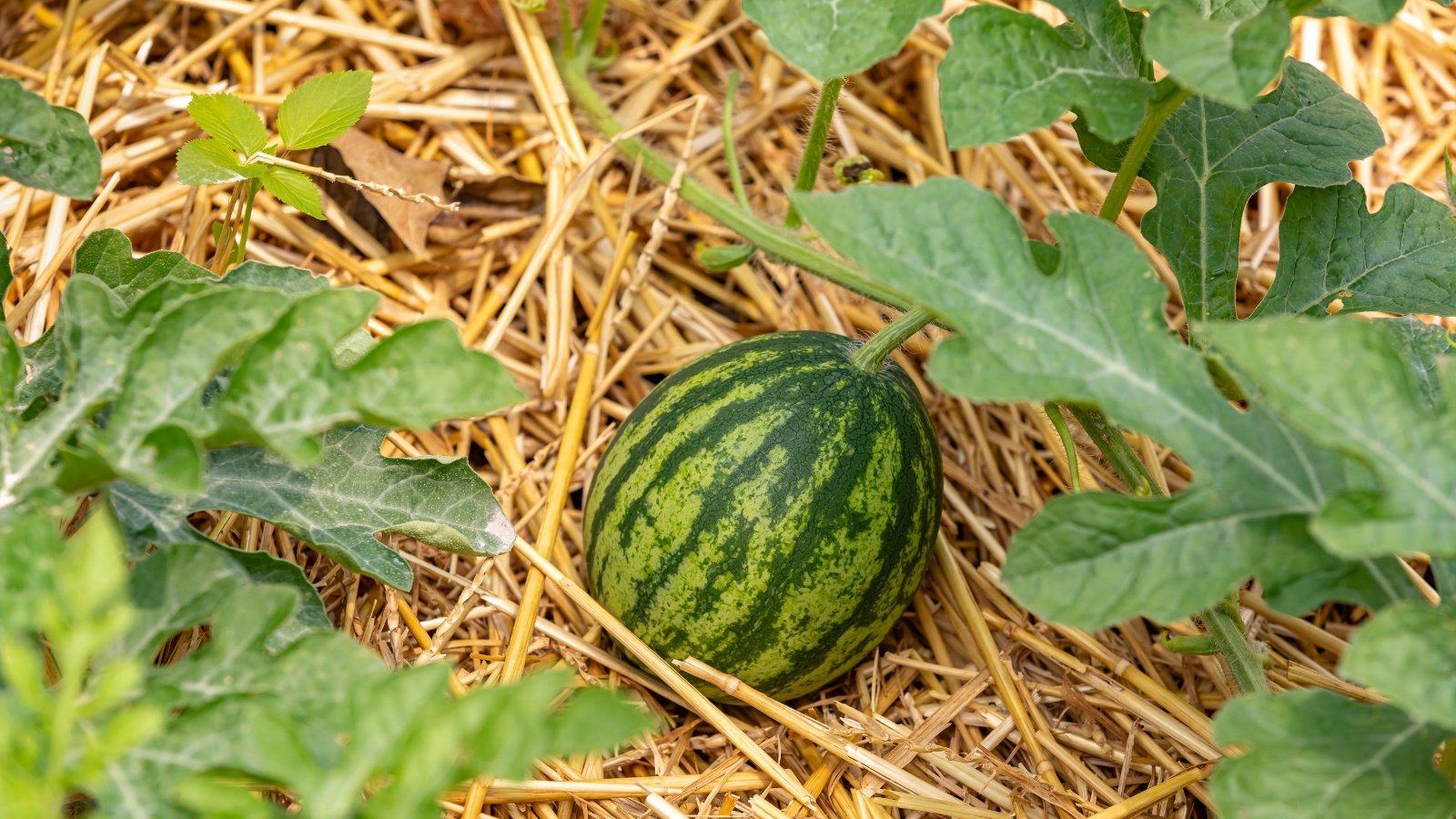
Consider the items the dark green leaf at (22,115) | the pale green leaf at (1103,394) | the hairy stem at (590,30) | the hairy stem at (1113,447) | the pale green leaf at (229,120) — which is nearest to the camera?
the pale green leaf at (1103,394)

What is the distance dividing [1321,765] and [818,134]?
148cm

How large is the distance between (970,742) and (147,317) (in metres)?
1.58

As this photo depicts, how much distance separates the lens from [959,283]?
147 centimetres

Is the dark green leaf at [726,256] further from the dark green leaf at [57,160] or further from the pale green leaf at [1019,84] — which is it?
the dark green leaf at [57,160]

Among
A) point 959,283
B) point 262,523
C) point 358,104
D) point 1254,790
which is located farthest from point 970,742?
point 358,104


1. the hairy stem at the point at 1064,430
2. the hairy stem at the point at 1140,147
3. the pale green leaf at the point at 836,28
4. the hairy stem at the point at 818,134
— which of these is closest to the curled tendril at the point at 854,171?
the hairy stem at the point at 818,134

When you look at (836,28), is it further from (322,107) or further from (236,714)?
(236,714)

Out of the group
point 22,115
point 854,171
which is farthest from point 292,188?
point 854,171

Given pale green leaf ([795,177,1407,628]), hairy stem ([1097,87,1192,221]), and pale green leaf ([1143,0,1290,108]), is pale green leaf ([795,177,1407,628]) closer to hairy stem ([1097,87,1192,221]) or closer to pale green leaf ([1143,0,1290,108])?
pale green leaf ([1143,0,1290,108])

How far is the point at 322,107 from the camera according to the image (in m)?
2.04

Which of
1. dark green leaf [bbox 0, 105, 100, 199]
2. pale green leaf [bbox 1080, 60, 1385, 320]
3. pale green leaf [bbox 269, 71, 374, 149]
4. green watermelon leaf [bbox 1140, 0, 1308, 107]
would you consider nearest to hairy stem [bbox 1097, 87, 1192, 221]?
pale green leaf [bbox 1080, 60, 1385, 320]

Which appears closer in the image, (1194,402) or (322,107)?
(1194,402)

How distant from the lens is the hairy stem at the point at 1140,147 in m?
1.88

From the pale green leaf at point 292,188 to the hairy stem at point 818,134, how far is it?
878mm
